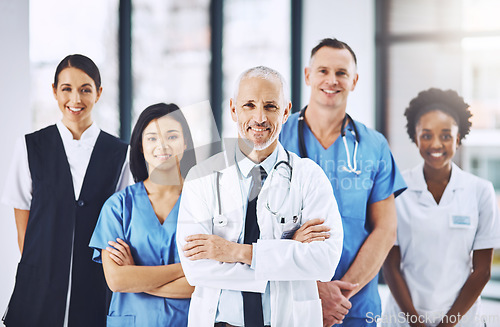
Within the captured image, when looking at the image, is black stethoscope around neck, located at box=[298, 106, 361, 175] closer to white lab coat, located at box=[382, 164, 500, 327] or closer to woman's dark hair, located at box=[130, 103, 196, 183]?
white lab coat, located at box=[382, 164, 500, 327]

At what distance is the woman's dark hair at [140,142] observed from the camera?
6.86ft

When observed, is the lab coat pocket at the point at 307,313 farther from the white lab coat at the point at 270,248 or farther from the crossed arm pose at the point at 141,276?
the crossed arm pose at the point at 141,276

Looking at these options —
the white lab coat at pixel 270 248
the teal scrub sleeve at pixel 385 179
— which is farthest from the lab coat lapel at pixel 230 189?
the teal scrub sleeve at pixel 385 179

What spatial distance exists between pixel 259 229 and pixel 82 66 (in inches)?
44.6

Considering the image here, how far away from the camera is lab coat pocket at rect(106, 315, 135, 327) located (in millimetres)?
2055

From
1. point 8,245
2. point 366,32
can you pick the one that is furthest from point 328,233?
point 8,245

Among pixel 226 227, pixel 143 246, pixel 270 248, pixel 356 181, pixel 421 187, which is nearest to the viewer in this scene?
pixel 270 248

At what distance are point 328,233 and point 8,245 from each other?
57.9 inches

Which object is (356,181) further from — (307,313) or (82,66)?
(82,66)

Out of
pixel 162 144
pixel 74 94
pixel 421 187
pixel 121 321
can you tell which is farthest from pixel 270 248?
pixel 74 94

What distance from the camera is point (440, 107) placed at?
2.23m

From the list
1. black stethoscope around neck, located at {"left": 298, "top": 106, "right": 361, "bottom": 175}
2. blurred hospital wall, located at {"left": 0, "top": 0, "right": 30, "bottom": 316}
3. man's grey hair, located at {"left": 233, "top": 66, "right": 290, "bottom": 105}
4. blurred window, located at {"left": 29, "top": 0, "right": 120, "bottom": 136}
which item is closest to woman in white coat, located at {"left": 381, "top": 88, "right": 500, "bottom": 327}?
black stethoscope around neck, located at {"left": 298, "top": 106, "right": 361, "bottom": 175}

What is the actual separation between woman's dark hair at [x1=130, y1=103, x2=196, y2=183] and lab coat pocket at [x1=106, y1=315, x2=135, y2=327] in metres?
0.60

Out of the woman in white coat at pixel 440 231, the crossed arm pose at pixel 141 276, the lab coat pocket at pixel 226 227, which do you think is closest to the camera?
the lab coat pocket at pixel 226 227
